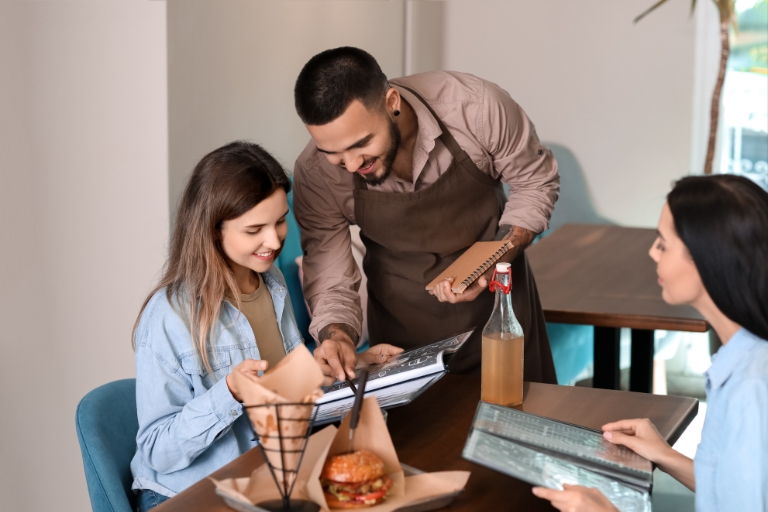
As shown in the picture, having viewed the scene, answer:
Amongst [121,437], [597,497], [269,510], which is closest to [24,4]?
[121,437]

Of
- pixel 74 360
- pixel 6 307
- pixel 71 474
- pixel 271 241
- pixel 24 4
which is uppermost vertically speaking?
pixel 24 4

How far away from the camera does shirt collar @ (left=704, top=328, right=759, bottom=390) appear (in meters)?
1.14

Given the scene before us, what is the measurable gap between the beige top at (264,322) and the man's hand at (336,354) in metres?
0.10

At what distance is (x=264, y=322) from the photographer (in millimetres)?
1749

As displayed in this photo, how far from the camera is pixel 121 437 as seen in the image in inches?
61.1

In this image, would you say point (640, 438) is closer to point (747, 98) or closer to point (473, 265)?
point (473, 265)

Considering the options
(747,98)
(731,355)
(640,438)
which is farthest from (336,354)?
(747,98)

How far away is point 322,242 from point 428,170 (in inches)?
11.8

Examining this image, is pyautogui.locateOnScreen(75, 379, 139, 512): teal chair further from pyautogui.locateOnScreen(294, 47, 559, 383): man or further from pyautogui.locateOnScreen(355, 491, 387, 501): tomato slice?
pyautogui.locateOnScreen(355, 491, 387, 501): tomato slice

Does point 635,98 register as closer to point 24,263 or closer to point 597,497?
point 24,263

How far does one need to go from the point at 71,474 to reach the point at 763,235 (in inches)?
78.9

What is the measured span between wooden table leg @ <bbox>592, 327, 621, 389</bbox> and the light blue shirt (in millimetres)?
1706

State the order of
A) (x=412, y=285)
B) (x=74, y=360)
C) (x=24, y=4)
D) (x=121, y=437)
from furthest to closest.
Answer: (x=74, y=360) < (x=24, y=4) < (x=412, y=285) < (x=121, y=437)

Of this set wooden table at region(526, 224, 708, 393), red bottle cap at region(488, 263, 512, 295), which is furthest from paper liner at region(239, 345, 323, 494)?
wooden table at region(526, 224, 708, 393)
